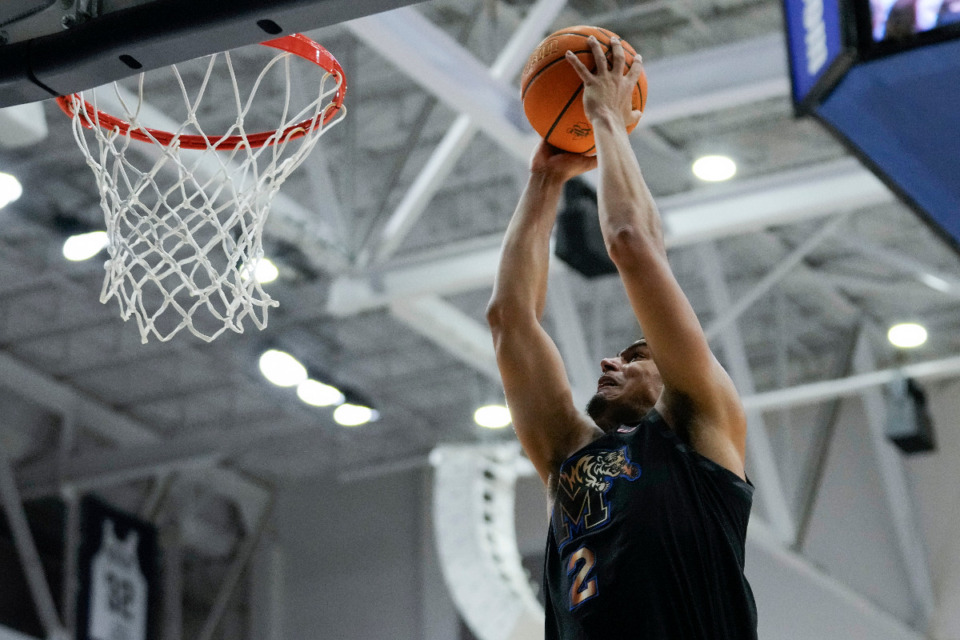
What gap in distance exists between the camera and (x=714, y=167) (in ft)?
29.8

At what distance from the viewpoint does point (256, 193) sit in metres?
3.77

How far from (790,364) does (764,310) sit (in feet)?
4.58

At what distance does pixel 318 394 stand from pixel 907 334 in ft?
18.8

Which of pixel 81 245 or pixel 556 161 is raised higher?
pixel 81 245

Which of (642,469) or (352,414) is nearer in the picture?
(642,469)

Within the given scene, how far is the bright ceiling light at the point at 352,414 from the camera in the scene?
10.1 meters

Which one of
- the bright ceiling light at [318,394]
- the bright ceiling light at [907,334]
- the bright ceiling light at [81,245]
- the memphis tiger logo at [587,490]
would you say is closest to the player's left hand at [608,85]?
the memphis tiger logo at [587,490]

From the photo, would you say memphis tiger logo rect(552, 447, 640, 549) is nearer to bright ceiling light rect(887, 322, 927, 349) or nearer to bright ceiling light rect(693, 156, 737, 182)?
bright ceiling light rect(693, 156, 737, 182)

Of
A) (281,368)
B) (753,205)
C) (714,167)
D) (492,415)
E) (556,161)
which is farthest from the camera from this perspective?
(492,415)

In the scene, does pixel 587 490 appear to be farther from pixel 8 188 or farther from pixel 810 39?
pixel 8 188

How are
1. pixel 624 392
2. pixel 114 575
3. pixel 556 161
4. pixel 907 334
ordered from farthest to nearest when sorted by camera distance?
pixel 114 575, pixel 907 334, pixel 556 161, pixel 624 392

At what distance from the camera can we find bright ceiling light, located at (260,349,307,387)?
9477 millimetres

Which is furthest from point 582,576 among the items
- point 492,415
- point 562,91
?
point 492,415

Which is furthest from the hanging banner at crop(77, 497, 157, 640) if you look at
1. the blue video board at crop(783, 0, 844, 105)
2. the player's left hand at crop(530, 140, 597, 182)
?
the player's left hand at crop(530, 140, 597, 182)
